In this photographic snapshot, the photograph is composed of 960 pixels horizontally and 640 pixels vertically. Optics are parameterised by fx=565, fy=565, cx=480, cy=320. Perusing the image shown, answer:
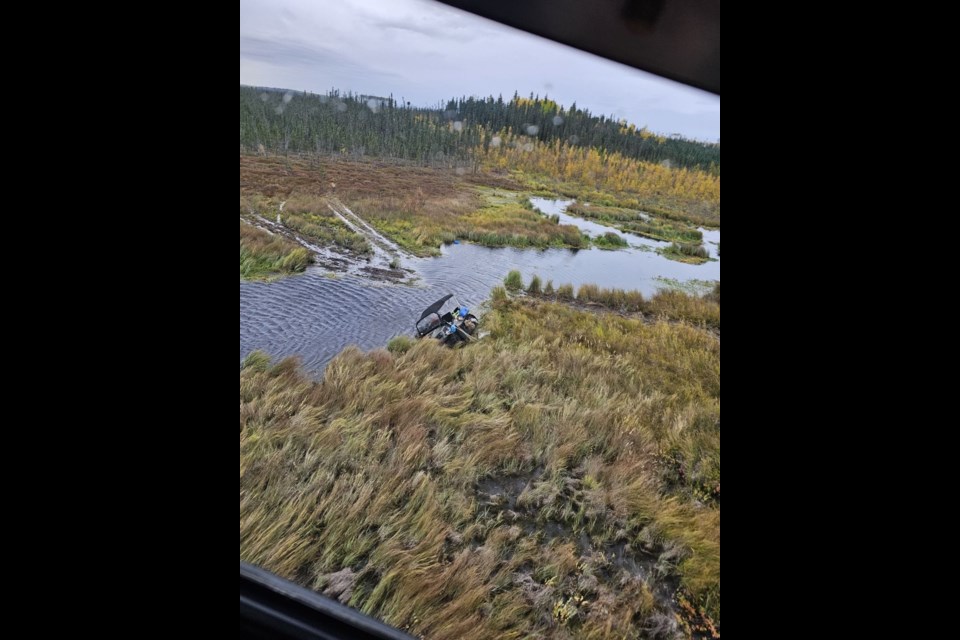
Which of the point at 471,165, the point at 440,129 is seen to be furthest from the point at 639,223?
the point at 440,129

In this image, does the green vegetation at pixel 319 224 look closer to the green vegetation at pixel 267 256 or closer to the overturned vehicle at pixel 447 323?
the green vegetation at pixel 267 256

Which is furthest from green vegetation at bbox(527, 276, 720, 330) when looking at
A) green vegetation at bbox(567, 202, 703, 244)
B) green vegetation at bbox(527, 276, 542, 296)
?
green vegetation at bbox(567, 202, 703, 244)

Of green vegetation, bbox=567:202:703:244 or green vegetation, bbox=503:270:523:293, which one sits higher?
green vegetation, bbox=567:202:703:244

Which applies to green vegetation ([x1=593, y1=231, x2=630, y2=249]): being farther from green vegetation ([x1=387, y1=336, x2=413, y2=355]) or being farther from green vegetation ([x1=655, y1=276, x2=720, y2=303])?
green vegetation ([x1=387, y1=336, x2=413, y2=355])

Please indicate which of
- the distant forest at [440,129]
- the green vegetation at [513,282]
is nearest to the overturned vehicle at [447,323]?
the green vegetation at [513,282]

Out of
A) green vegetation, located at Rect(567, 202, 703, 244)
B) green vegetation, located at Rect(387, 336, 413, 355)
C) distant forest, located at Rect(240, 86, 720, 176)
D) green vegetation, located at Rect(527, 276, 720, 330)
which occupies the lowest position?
green vegetation, located at Rect(387, 336, 413, 355)
